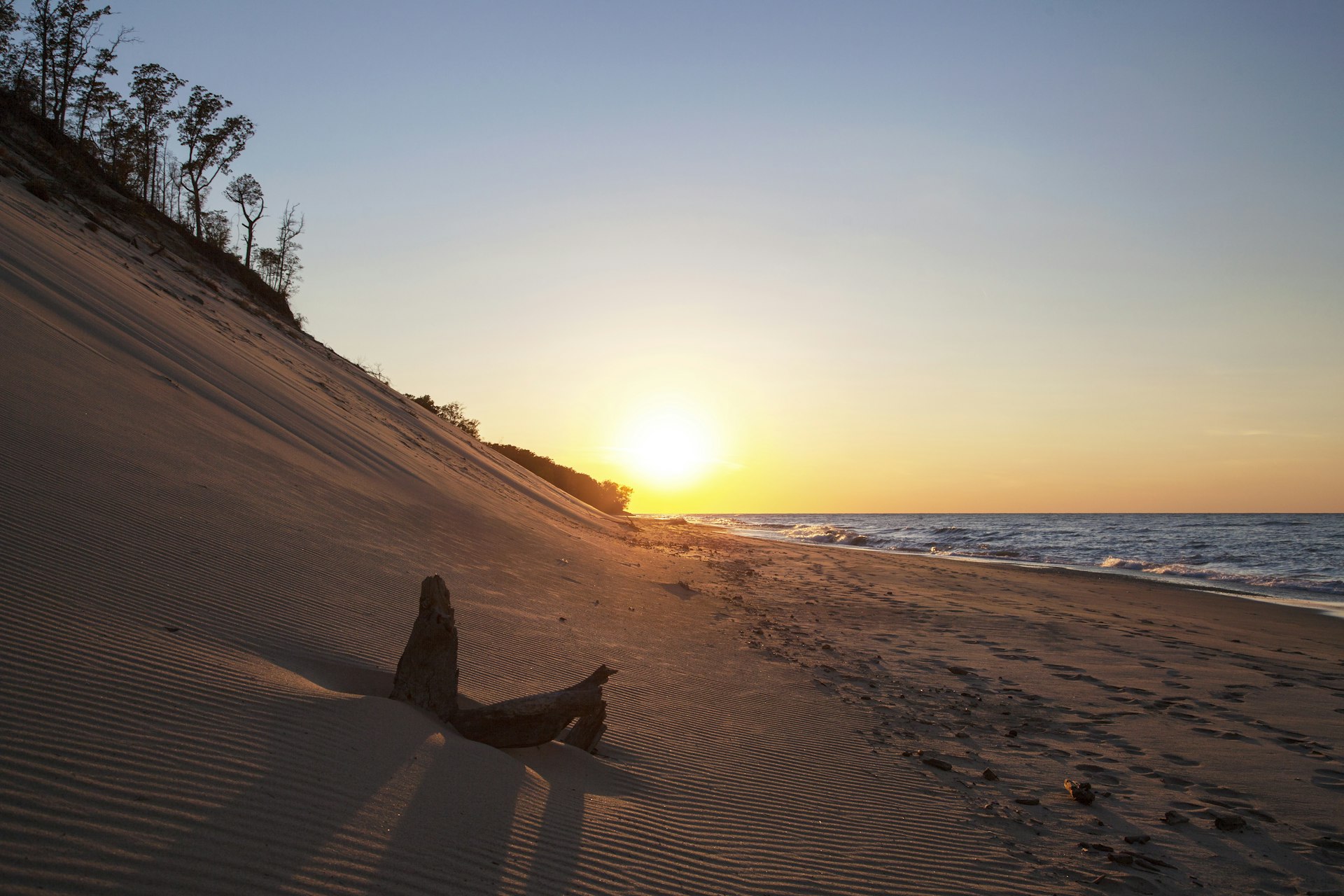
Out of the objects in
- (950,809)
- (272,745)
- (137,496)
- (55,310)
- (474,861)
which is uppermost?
(55,310)

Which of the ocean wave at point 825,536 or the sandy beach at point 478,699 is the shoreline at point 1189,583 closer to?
the sandy beach at point 478,699

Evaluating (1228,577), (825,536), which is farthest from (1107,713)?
(825,536)

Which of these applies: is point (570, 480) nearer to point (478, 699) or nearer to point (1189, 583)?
point (1189, 583)

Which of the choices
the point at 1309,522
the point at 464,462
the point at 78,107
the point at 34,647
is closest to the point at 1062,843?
the point at 34,647

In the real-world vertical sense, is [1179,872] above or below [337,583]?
below

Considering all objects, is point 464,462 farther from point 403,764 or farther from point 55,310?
point 403,764

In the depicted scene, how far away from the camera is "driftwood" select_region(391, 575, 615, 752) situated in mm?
4238

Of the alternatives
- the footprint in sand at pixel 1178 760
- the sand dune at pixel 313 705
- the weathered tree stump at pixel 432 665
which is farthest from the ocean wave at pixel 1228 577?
the weathered tree stump at pixel 432 665

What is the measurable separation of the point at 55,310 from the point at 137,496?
5581 millimetres

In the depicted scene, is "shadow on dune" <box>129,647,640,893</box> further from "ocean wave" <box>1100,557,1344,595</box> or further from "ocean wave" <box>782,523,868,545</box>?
"ocean wave" <box>782,523,868,545</box>

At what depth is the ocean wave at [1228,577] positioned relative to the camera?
19578mm

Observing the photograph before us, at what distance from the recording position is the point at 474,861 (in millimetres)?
3092

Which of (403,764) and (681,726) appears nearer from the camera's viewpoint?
(403,764)

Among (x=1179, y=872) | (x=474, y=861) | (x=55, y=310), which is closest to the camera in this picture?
(x=474, y=861)
